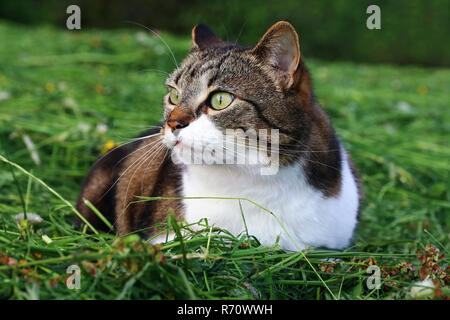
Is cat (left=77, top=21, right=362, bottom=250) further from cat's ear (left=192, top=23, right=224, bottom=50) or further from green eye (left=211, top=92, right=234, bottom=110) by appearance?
cat's ear (left=192, top=23, right=224, bottom=50)

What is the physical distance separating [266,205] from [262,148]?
207 mm

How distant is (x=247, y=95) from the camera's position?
1.59 m

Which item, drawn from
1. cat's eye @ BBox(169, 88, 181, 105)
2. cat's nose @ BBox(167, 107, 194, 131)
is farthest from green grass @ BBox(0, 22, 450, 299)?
cat's eye @ BBox(169, 88, 181, 105)

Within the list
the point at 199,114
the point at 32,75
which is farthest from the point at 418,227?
the point at 32,75

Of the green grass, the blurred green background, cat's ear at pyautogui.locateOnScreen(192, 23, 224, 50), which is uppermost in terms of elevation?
the blurred green background

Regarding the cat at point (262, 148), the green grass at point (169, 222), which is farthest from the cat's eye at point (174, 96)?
the green grass at point (169, 222)

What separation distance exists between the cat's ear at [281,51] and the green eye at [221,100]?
183mm

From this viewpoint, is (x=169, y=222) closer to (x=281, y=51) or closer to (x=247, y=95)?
(x=247, y=95)

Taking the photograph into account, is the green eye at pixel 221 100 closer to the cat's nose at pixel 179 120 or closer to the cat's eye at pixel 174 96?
the cat's nose at pixel 179 120

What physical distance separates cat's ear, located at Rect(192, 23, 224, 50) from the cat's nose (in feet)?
1.49

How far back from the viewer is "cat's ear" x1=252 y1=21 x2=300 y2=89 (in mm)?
1560

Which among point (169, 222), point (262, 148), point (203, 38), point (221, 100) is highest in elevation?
point (203, 38)

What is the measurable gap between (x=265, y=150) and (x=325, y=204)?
0.33 metres

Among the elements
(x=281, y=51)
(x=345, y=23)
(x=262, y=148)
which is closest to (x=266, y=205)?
(x=262, y=148)
